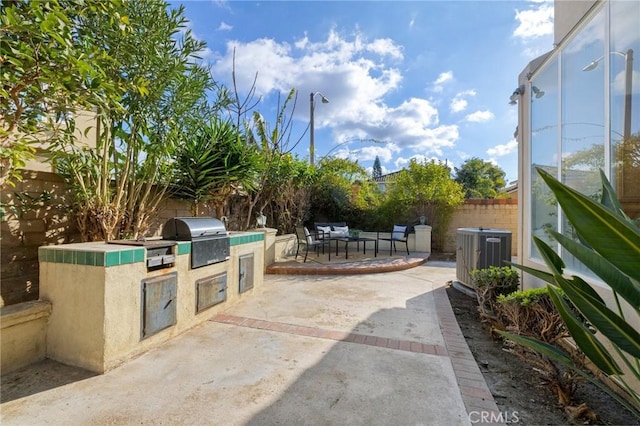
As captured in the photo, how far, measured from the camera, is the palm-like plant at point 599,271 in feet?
3.39

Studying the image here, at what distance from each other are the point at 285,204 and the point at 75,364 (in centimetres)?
726

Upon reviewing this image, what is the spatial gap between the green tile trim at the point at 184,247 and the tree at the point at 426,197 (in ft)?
29.3

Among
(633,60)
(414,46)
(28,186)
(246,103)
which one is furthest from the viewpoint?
(414,46)

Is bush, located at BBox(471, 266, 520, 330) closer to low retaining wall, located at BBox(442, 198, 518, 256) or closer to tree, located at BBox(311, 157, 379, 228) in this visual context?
low retaining wall, located at BBox(442, 198, 518, 256)

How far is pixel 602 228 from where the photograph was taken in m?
1.05

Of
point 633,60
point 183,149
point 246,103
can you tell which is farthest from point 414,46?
point 183,149

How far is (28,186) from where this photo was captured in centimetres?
351

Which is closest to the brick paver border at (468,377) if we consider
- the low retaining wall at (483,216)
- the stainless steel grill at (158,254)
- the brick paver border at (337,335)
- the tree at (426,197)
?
the brick paver border at (337,335)

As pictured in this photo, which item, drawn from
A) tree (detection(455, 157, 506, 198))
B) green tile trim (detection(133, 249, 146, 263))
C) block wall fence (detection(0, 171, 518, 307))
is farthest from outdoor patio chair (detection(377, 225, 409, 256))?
tree (detection(455, 157, 506, 198))

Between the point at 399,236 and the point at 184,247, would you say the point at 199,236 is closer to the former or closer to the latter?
the point at 184,247

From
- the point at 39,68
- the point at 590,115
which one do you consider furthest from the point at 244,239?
the point at 590,115

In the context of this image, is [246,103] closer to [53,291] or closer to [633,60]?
[53,291]

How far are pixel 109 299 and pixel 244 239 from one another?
2.33 metres

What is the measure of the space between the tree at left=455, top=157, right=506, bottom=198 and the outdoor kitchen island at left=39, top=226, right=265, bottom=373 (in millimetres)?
28747
